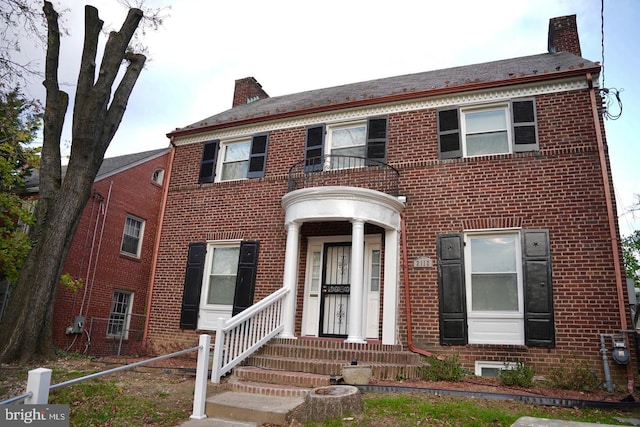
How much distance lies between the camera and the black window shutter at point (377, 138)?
10203 millimetres

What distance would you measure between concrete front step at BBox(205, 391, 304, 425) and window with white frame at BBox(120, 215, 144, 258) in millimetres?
9249

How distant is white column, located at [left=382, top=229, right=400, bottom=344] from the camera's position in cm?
877

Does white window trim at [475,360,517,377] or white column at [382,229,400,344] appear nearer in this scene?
white window trim at [475,360,517,377]

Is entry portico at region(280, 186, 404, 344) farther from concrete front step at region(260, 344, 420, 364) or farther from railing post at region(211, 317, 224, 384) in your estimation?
railing post at region(211, 317, 224, 384)

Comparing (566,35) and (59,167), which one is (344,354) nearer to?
(59,167)

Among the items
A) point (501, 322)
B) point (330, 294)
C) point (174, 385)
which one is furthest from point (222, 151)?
point (501, 322)

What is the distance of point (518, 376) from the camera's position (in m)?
7.28

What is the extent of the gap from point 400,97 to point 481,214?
10.6 feet

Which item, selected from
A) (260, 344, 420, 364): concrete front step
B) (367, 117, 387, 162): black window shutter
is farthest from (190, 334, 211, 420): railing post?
(367, 117, 387, 162): black window shutter

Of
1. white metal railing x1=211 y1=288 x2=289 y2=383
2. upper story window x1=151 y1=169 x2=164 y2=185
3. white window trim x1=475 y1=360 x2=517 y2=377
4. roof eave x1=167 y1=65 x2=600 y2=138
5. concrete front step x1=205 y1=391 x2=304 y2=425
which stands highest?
roof eave x1=167 y1=65 x2=600 y2=138

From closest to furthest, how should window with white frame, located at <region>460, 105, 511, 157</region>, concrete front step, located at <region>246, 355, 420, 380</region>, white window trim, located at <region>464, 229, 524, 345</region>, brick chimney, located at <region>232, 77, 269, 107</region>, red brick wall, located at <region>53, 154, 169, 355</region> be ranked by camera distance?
concrete front step, located at <region>246, 355, 420, 380</region>, white window trim, located at <region>464, 229, 524, 345</region>, window with white frame, located at <region>460, 105, 511, 157</region>, red brick wall, located at <region>53, 154, 169, 355</region>, brick chimney, located at <region>232, 77, 269, 107</region>

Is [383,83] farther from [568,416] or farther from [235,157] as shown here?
[568,416]

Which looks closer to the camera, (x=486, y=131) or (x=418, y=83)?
(x=486, y=131)

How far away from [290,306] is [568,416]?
16.5 ft
